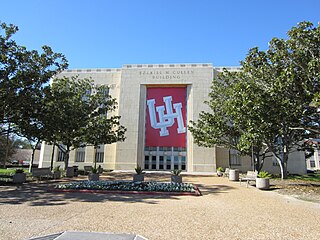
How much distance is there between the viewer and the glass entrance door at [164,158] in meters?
35.0

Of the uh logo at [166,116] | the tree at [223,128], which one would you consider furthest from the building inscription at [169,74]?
the tree at [223,128]

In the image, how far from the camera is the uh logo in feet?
117

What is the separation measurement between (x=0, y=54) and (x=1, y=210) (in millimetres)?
9098

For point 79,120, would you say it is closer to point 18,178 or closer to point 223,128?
point 18,178

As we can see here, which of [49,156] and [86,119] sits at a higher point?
[86,119]

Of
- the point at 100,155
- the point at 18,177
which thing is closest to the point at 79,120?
the point at 18,177

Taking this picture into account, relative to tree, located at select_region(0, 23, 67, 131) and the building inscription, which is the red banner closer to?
the building inscription

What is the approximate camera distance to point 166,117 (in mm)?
36000

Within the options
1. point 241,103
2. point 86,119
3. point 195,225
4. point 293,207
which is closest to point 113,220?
point 195,225

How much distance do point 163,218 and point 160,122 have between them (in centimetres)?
2948

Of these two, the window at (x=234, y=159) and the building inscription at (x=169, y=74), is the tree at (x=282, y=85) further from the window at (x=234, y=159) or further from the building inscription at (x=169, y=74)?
the building inscription at (x=169, y=74)

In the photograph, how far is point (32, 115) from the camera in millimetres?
14484

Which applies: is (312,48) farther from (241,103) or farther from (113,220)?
(113,220)

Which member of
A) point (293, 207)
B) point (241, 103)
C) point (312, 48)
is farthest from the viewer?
point (241, 103)
